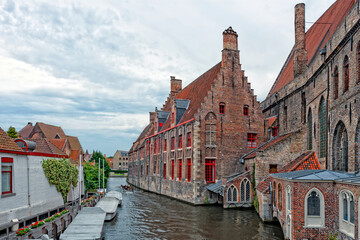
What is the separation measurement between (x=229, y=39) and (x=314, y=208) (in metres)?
21.6

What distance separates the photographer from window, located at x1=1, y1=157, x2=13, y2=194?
1582 centimetres

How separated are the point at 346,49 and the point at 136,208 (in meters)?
21.6

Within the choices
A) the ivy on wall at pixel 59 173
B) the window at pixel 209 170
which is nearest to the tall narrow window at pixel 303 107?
the window at pixel 209 170

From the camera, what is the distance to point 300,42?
91.4 ft

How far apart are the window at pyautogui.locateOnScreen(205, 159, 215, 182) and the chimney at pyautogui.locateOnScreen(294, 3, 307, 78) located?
10.5 meters

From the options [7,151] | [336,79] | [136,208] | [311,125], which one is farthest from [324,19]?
[7,151]

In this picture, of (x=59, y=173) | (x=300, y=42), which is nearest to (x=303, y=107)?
(x=300, y=42)

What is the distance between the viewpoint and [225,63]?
32.2 metres

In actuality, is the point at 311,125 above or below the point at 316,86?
below

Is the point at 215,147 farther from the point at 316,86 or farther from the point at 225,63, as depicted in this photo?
the point at 316,86

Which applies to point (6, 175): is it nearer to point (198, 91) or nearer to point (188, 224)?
point (188, 224)

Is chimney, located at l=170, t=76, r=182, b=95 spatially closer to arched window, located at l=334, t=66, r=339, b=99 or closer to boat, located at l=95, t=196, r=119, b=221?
boat, located at l=95, t=196, r=119, b=221

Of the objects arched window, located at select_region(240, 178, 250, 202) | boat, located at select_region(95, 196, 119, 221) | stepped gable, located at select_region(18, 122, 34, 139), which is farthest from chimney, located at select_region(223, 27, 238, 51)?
stepped gable, located at select_region(18, 122, 34, 139)

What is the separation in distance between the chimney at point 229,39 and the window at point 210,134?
7.65m
